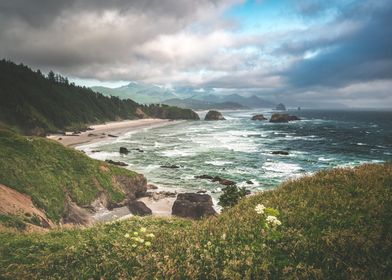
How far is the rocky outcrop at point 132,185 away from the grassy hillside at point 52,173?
68 centimetres

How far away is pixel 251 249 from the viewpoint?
8.17m

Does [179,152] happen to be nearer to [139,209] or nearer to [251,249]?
[139,209]

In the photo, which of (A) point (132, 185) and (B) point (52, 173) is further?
(A) point (132, 185)

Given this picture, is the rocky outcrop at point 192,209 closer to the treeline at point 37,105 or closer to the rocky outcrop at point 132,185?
the rocky outcrop at point 132,185

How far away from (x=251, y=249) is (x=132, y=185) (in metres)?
34.7

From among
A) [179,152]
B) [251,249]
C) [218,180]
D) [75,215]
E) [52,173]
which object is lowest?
[218,180]

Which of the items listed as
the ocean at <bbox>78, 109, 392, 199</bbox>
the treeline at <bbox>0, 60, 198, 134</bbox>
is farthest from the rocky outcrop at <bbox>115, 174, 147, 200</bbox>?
the treeline at <bbox>0, 60, 198, 134</bbox>

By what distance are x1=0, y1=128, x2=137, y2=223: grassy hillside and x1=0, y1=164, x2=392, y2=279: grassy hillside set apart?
59.9 feet

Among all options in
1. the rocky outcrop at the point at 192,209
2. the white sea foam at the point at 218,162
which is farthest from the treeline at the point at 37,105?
the rocky outcrop at the point at 192,209

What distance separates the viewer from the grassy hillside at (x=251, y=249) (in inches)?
291

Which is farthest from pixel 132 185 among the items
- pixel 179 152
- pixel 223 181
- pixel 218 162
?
pixel 179 152

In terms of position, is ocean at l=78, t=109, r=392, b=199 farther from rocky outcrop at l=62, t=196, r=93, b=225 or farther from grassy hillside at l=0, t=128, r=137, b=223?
rocky outcrop at l=62, t=196, r=93, b=225

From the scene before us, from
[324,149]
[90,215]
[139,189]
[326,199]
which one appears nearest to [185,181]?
[139,189]

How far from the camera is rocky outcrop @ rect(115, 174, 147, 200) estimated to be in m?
39.8
